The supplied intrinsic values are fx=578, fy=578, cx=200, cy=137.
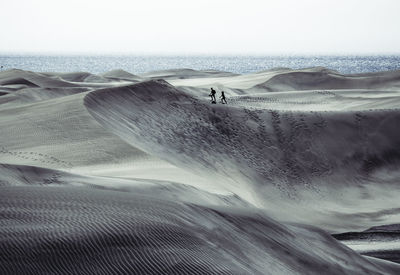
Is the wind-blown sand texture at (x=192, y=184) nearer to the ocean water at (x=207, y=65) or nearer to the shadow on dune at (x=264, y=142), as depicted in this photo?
the shadow on dune at (x=264, y=142)

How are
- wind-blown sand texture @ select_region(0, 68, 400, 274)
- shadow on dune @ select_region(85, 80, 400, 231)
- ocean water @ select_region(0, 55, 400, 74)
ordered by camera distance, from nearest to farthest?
wind-blown sand texture @ select_region(0, 68, 400, 274) → shadow on dune @ select_region(85, 80, 400, 231) → ocean water @ select_region(0, 55, 400, 74)

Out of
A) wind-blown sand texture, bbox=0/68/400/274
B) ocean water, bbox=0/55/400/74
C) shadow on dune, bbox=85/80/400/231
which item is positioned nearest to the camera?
wind-blown sand texture, bbox=0/68/400/274

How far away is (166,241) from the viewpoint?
408 centimetres

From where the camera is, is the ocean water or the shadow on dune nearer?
the shadow on dune

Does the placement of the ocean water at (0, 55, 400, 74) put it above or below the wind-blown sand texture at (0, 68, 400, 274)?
below

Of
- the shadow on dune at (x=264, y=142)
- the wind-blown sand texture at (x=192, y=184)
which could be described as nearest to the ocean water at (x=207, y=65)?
the shadow on dune at (x=264, y=142)

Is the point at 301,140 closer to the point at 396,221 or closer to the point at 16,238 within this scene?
the point at 396,221

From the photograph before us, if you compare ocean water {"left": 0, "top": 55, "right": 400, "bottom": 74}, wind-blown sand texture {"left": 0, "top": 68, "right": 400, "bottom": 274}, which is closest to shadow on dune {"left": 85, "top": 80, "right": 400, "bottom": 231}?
wind-blown sand texture {"left": 0, "top": 68, "right": 400, "bottom": 274}

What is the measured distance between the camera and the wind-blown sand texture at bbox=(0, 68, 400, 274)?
3.86m

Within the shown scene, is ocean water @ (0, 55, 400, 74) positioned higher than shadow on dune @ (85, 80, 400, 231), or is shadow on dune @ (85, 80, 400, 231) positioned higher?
shadow on dune @ (85, 80, 400, 231)

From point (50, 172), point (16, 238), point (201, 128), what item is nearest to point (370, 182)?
point (201, 128)

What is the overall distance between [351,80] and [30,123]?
23.9 meters

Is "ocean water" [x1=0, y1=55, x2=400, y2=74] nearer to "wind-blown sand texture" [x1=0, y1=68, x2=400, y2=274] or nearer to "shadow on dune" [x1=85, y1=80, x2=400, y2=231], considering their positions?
"shadow on dune" [x1=85, y1=80, x2=400, y2=231]

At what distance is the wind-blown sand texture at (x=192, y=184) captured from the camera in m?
3.86
